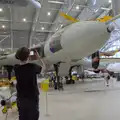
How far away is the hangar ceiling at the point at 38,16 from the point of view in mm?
18203

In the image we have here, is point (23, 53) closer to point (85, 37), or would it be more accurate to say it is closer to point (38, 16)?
point (85, 37)

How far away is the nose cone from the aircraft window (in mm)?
289

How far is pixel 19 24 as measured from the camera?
85.3 ft

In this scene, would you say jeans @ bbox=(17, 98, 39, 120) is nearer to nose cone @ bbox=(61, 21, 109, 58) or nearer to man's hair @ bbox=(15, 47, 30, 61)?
man's hair @ bbox=(15, 47, 30, 61)

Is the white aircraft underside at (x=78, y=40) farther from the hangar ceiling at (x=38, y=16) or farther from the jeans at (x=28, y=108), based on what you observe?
the hangar ceiling at (x=38, y=16)

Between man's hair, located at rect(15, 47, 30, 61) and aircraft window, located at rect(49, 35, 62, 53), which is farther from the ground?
aircraft window, located at rect(49, 35, 62, 53)

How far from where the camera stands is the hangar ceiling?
18203 mm

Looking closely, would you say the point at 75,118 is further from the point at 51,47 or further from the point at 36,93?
the point at 51,47

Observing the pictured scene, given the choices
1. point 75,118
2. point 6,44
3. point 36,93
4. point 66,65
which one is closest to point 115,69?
point 66,65

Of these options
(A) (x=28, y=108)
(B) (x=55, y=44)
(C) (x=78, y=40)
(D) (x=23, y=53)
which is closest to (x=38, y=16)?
(B) (x=55, y=44)

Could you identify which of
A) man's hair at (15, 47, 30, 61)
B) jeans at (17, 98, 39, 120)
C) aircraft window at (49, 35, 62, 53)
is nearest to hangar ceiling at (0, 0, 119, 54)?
aircraft window at (49, 35, 62, 53)

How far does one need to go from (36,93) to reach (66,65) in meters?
5.80

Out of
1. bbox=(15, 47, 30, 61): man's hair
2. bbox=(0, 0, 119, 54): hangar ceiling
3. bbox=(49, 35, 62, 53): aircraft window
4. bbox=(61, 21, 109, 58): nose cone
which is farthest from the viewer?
bbox=(0, 0, 119, 54): hangar ceiling

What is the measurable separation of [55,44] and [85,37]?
5.58 feet
